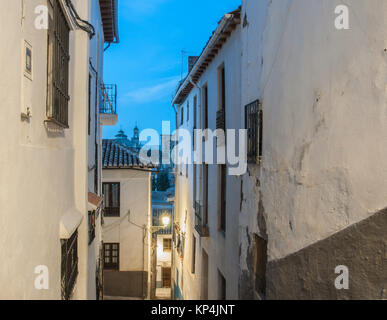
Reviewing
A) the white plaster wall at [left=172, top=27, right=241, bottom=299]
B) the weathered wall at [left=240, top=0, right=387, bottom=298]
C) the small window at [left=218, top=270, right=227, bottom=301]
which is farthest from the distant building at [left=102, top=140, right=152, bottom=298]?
the weathered wall at [left=240, top=0, right=387, bottom=298]

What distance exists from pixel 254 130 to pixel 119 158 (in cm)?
1235

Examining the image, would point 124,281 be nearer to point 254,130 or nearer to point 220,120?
point 220,120

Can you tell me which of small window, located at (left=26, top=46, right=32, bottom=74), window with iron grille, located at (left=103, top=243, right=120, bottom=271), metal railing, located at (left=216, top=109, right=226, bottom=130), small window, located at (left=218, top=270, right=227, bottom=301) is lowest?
window with iron grille, located at (left=103, top=243, right=120, bottom=271)

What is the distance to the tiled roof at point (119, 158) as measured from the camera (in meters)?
16.9

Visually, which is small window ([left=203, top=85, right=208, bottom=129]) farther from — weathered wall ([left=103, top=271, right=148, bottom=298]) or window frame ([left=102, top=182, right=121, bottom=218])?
weathered wall ([left=103, top=271, right=148, bottom=298])

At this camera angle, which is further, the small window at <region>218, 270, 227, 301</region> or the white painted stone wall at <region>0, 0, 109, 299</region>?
the small window at <region>218, 270, 227, 301</region>

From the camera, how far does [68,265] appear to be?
203 inches

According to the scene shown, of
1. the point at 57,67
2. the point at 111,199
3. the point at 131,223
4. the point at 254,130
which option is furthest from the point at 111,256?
the point at 57,67

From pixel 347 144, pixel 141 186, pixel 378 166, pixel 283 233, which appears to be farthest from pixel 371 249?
pixel 141 186

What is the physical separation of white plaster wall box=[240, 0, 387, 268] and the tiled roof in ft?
38.4

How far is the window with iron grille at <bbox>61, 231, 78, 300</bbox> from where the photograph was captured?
4699 mm

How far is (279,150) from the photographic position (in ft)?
16.3

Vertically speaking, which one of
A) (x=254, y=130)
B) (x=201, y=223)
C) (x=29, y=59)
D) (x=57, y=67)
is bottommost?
(x=201, y=223)
